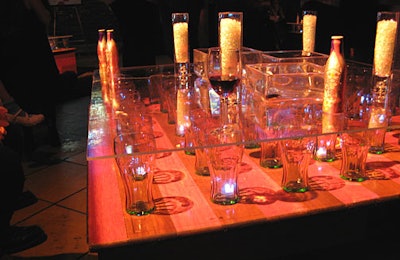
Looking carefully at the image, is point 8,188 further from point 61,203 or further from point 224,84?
point 224,84

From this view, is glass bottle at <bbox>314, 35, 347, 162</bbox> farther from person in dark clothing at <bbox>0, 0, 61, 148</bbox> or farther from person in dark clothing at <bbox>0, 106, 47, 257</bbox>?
person in dark clothing at <bbox>0, 0, 61, 148</bbox>

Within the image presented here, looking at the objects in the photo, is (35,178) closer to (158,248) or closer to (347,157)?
(158,248)

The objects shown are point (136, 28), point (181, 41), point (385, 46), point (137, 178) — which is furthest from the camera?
point (136, 28)

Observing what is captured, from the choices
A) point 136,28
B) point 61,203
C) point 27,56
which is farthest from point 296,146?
point 136,28

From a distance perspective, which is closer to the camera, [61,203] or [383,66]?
[383,66]

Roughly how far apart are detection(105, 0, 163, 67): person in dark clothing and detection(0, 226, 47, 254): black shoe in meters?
2.15

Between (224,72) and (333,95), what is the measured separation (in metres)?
0.38

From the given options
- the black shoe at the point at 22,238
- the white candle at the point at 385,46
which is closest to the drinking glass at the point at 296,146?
the white candle at the point at 385,46

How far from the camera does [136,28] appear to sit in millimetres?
3826

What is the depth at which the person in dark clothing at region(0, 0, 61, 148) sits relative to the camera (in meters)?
2.88

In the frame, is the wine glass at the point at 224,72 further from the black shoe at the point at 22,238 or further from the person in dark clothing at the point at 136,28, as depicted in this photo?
the person in dark clothing at the point at 136,28

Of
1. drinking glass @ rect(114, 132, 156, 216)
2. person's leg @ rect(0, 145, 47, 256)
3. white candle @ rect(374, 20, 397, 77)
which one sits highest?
white candle @ rect(374, 20, 397, 77)

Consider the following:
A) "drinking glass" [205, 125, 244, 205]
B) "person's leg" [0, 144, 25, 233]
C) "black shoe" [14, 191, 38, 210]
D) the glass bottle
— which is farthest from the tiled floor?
the glass bottle

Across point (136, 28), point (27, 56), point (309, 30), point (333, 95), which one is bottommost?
point (333, 95)
